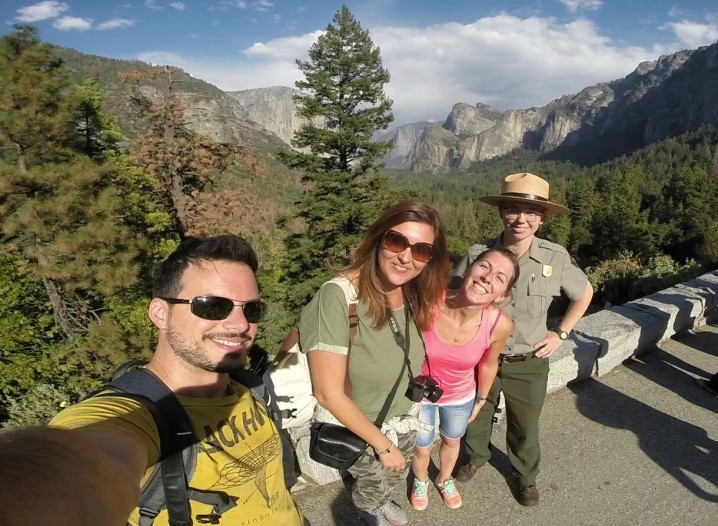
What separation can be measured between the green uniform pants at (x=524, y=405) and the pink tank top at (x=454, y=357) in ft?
1.44

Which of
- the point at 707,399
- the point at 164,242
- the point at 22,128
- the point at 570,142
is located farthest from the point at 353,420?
the point at 570,142

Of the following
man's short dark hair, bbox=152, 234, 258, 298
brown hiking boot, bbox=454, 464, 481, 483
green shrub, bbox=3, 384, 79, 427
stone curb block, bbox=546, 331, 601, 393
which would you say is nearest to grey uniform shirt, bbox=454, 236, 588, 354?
brown hiking boot, bbox=454, 464, 481, 483

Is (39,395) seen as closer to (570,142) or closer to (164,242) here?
(164,242)

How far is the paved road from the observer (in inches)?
95.2

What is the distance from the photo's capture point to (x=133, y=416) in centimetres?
109

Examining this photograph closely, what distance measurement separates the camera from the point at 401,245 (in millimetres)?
1754

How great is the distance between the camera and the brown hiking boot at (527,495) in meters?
2.49

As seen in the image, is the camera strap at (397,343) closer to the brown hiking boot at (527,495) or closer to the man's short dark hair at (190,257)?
the man's short dark hair at (190,257)

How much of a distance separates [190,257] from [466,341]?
1373mm

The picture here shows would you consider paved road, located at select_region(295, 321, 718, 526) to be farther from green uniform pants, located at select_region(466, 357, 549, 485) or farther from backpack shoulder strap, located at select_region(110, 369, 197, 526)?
backpack shoulder strap, located at select_region(110, 369, 197, 526)

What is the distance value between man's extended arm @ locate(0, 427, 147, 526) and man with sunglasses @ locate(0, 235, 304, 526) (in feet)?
0.11

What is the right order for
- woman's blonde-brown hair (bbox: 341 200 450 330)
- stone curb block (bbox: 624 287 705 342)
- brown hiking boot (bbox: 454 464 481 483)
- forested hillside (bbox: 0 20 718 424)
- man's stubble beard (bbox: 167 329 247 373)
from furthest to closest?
forested hillside (bbox: 0 20 718 424), stone curb block (bbox: 624 287 705 342), brown hiking boot (bbox: 454 464 481 483), woman's blonde-brown hair (bbox: 341 200 450 330), man's stubble beard (bbox: 167 329 247 373)

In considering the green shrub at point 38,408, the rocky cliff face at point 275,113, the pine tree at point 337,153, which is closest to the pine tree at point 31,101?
the green shrub at point 38,408

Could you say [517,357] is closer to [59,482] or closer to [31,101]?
[59,482]
